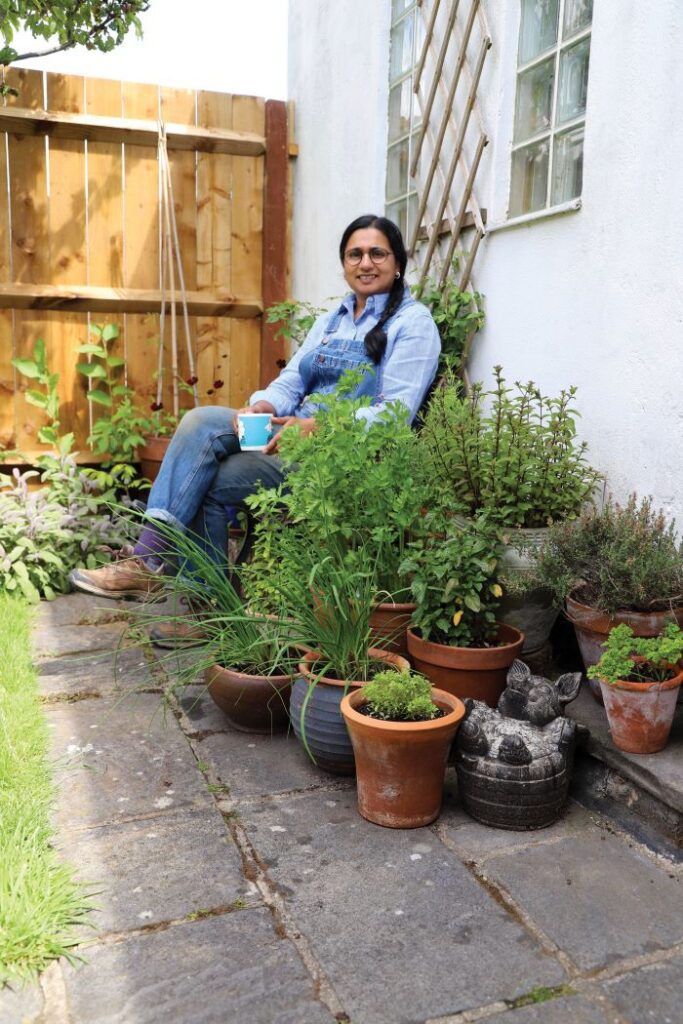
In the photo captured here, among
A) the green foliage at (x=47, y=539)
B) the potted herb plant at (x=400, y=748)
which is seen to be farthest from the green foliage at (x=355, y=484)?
the green foliage at (x=47, y=539)

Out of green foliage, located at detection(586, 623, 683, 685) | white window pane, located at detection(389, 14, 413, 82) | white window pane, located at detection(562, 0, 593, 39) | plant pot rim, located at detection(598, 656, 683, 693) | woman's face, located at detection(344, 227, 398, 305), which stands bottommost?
plant pot rim, located at detection(598, 656, 683, 693)

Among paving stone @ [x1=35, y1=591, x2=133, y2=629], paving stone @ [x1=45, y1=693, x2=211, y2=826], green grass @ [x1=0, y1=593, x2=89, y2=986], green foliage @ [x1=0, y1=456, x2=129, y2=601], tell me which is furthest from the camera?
green foliage @ [x1=0, y1=456, x2=129, y2=601]

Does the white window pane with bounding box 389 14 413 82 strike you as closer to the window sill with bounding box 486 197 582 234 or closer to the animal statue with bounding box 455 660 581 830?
the window sill with bounding box 486 197 582 234

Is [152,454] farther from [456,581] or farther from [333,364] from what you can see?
[456,581]

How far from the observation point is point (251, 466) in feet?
9.99

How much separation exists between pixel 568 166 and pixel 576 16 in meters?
0.43

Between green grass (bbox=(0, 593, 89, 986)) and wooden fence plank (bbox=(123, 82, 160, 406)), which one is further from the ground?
wooden fence plank (bbox=(123, 82, 160, 406))

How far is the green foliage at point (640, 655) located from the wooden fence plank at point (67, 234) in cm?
364

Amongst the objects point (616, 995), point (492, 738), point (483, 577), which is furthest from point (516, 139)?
point (616, 995)

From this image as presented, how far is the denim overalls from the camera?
3.09m

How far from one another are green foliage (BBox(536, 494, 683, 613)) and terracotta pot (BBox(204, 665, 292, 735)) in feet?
2.45

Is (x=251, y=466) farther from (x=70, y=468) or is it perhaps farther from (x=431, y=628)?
(x=70, y=468)

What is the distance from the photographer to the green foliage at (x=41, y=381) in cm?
450

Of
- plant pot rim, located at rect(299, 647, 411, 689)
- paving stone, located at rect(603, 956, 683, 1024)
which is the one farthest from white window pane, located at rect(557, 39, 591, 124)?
paving stone, located at rect(603, 956, 683, 1024)
